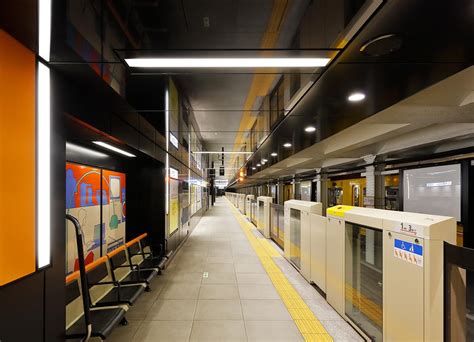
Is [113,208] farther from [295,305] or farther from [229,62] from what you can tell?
[229,62]

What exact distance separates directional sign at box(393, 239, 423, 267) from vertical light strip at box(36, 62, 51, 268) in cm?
294

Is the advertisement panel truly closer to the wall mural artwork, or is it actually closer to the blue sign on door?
the wall mural artwork

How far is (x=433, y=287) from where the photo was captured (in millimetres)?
1896

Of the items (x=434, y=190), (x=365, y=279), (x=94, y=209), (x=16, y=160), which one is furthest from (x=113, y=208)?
(x=434, y=190)

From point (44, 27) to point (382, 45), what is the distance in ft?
7.48

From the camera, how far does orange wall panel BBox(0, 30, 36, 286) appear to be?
1.46 metres

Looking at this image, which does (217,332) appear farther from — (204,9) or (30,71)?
(204,9)

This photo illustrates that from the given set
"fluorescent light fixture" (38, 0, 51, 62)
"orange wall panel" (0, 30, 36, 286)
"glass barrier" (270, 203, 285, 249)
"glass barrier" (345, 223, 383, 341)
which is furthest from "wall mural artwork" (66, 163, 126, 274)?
"glass barrier" (270, 203, 285, 249)

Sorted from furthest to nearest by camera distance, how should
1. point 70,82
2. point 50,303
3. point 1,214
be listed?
point 70,82 → point 50,303 → point 1,214

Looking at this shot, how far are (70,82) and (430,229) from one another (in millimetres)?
3278

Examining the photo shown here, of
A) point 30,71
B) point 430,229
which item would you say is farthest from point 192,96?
point 430,229

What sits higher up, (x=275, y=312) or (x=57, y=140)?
(x=57, y=140)

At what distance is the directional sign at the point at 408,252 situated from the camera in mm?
1978

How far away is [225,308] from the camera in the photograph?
337cm
